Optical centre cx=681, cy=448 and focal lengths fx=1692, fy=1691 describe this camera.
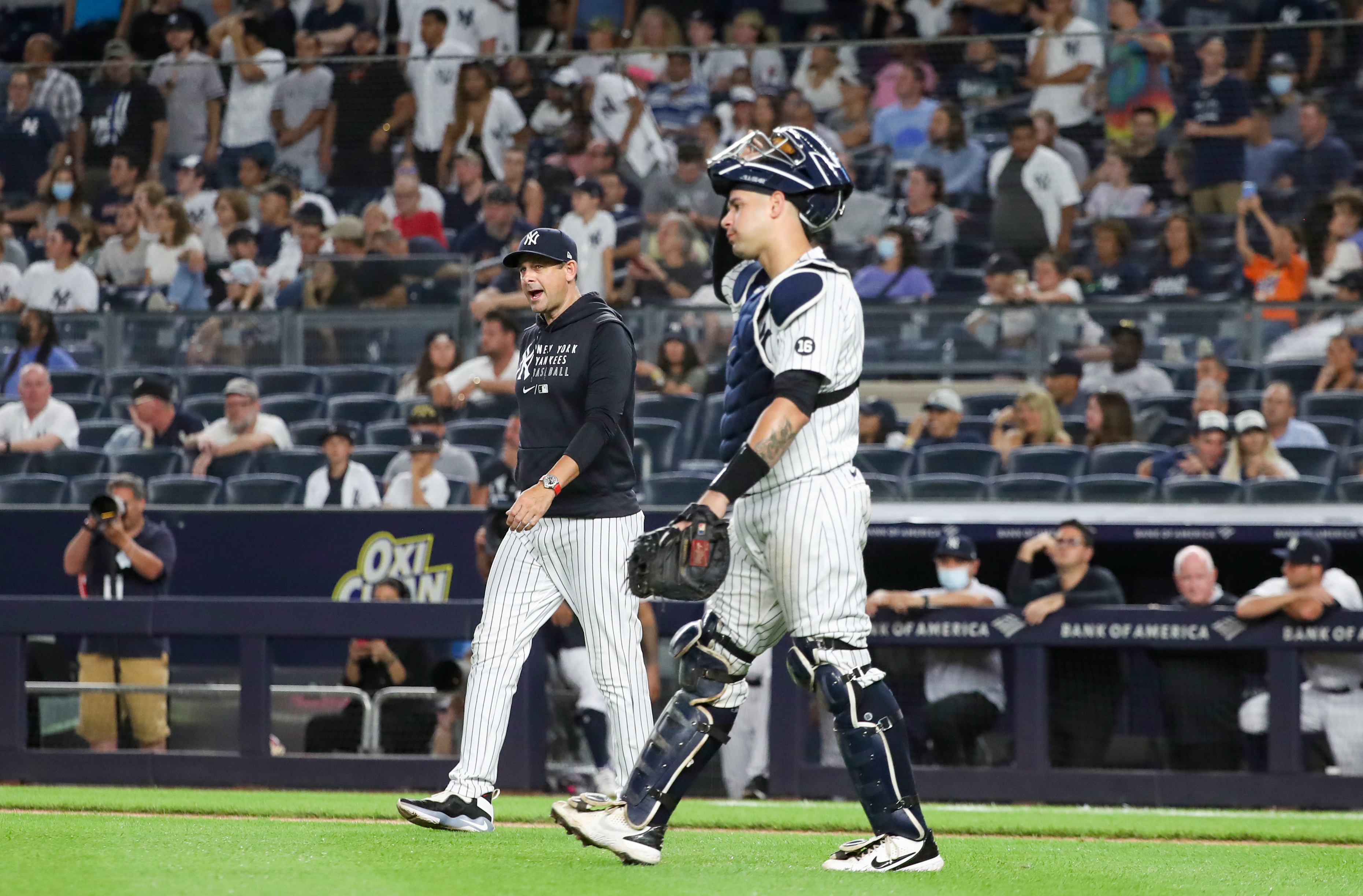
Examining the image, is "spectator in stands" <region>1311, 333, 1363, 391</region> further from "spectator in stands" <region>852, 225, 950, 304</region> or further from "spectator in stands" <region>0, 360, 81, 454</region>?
"spectator in stands" <region>0, 360, 81, 454</region>

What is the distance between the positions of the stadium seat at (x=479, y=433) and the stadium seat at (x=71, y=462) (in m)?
2.06

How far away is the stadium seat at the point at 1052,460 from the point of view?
9016 millimetres

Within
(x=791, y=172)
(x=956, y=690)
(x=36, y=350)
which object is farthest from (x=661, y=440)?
(x=791, y=172)

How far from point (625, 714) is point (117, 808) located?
243cm

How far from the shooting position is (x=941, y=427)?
9398mm

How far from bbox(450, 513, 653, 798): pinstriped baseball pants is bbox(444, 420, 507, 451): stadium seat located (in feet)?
16.2

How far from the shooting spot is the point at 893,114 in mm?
11914

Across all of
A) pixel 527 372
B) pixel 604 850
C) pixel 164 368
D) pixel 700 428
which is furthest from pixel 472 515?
pixel 604 850

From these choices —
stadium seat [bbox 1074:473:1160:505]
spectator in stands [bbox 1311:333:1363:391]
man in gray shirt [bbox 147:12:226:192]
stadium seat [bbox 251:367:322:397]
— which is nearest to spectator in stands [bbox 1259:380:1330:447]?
spectator in stands [bbox 1311:333:1363:391]

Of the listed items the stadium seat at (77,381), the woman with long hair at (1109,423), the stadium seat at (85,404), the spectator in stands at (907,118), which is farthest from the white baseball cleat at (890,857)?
the spectator in stands at (907,118)

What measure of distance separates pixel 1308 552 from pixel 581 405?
3924 millimetres

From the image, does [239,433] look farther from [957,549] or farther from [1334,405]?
[1334,405]

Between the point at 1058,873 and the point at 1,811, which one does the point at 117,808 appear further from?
the point at 1058,873

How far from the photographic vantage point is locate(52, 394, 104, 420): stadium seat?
10328 mm
